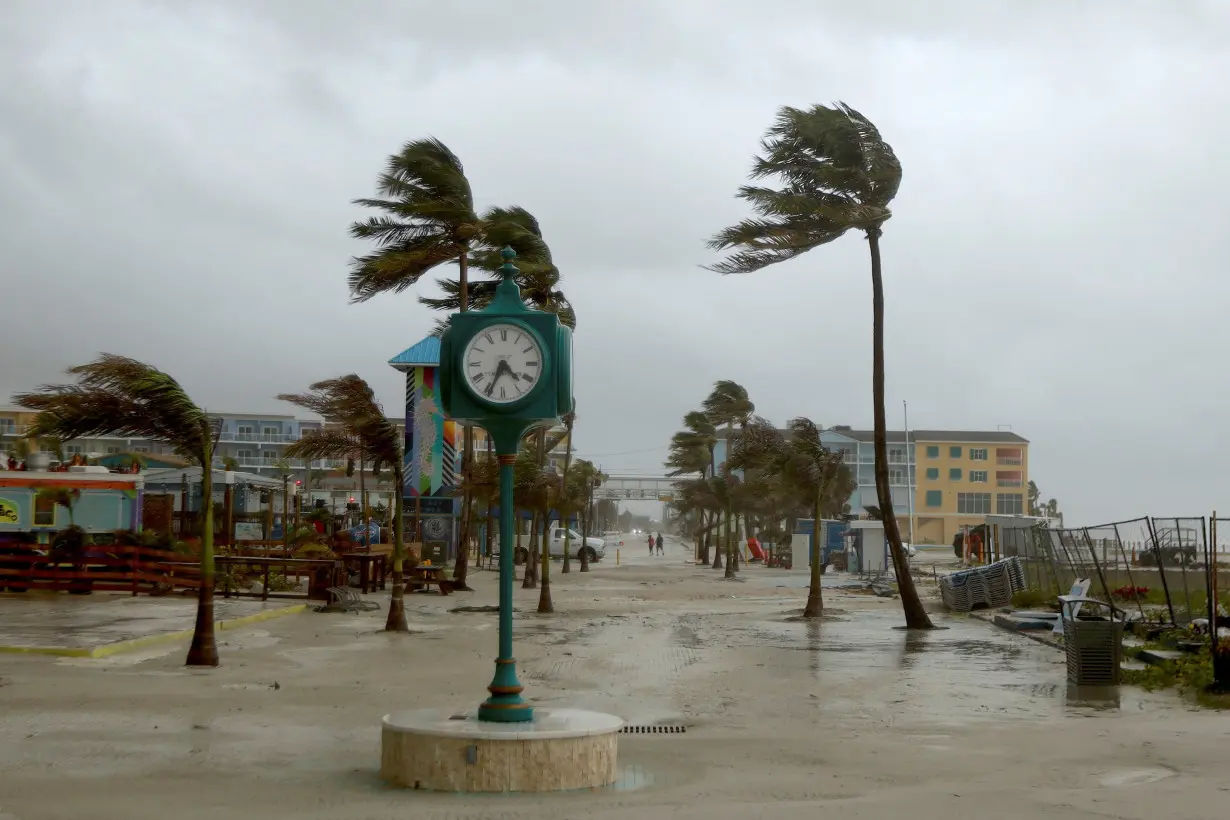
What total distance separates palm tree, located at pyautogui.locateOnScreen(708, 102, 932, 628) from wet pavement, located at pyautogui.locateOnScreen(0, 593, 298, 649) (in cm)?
1124

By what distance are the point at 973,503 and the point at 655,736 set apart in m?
131

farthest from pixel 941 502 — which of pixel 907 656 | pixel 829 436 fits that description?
pixel 907 656

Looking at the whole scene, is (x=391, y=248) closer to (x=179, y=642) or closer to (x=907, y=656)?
(x=179, y=642)

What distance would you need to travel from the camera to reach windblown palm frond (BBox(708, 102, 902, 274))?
74.2 ft

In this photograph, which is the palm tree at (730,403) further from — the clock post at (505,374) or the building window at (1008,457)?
the building window at (1008,457)

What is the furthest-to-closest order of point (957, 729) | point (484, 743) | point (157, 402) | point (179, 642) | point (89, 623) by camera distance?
point (89, 623)
point (179, 642)
point (157, 402)
point (957, 729)
point (484, 743)

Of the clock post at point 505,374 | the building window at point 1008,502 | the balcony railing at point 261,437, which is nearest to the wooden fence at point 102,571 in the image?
the clock post at point 505,374

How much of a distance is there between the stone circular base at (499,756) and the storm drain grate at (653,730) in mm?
2884

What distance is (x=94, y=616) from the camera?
20.7 m

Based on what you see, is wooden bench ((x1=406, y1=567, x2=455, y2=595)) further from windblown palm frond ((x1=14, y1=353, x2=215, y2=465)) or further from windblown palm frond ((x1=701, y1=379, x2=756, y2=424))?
windblown palm frond ((x1=701, y1=379, x2=756, y2=424))

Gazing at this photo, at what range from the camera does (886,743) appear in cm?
1046

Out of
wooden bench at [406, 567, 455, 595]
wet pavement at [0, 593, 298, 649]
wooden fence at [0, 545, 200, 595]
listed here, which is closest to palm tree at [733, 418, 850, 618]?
wooden bench at [406, 567, 455, 595]

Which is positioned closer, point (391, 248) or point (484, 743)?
point (484, 743)

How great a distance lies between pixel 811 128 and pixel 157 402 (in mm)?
13240
